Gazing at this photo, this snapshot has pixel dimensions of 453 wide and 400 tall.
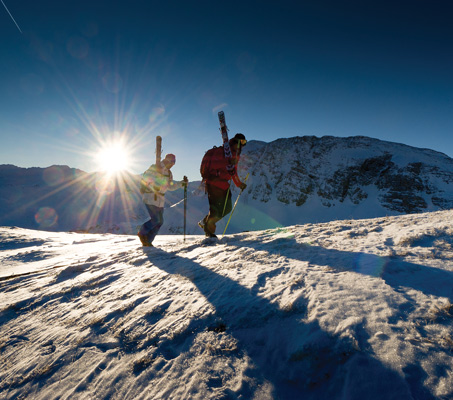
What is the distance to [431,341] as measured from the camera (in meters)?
1.54

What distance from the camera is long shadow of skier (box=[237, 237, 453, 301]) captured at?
2195 mm

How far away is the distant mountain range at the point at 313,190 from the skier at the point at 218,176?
2837cm

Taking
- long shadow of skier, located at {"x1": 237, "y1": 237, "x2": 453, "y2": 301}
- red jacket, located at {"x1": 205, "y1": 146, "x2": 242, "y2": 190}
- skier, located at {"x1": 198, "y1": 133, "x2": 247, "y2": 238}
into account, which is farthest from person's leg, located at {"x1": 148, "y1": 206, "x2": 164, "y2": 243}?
long shadow of skier, located at {"x1": 237, "y1": 237, "x2": 453, "y2": 301}

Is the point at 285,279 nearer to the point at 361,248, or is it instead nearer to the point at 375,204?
the point at 361,248

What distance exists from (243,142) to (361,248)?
183 inches

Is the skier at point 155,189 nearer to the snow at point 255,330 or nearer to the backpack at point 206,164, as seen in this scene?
the backpack at point 206,164

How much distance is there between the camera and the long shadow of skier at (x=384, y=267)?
220 centimetres

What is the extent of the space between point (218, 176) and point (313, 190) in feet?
139

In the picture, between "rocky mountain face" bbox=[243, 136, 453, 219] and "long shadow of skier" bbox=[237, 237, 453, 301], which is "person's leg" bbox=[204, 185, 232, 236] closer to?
"long shadow of skier" bbox=[237, 237, 453, 301]

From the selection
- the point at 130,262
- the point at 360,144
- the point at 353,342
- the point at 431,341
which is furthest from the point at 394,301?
the point at 360,144

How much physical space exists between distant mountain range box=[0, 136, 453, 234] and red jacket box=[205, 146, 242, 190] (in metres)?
28.4

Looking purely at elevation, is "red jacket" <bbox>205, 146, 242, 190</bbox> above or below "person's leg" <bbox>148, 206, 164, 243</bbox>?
above

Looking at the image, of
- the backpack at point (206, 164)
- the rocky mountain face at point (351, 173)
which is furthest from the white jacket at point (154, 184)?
the rocky mountain face at point (351, 173)

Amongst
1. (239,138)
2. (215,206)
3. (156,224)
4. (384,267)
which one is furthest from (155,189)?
(384,267)
